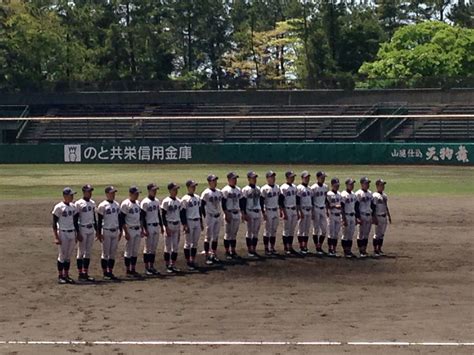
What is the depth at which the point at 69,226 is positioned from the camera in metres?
20.0

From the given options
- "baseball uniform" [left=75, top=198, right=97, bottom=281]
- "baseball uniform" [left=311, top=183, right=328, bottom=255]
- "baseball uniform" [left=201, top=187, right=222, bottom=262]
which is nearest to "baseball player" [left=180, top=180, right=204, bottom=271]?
"baseball uniform" [left=201, top=187, right=222, bottom=262]

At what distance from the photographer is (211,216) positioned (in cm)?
2239

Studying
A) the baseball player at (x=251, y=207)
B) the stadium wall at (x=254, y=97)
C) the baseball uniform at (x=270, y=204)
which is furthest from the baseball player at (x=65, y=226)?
the stadium wall at (x=254, y=97)

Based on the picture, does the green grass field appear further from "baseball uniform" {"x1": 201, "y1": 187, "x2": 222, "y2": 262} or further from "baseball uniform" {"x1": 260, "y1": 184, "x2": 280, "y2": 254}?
"baseball uniform" {"x1": 201, "y1": 187, "x2": 222, "y2": 262}

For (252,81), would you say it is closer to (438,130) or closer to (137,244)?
(438,130)

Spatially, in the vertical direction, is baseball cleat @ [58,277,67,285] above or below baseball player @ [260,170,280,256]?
below

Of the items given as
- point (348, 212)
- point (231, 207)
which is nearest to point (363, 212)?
point (348, 212)

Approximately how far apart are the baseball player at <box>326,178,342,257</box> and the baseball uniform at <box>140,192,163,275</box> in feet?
14.2

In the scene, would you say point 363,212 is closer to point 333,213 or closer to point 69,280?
point 333,213

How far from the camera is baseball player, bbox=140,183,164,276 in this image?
20812mm

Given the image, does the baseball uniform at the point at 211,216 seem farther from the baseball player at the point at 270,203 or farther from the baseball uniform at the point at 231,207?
the baseball player at the point at 270,203

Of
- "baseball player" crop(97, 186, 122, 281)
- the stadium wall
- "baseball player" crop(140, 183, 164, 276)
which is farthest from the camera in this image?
the stadium wall

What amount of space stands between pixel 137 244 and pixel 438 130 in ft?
140

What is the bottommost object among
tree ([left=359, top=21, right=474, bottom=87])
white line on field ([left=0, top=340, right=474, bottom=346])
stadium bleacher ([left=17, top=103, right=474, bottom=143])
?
white line on field ([left=0, top=340, right=474, bottom=346])
